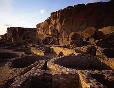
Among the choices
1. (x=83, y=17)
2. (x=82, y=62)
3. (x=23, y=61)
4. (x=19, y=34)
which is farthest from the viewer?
(x=19, y=34)

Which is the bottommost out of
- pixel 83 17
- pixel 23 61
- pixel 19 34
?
pixel 23 61

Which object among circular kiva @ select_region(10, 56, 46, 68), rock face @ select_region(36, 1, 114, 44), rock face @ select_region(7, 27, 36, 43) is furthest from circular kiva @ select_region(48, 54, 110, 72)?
rock face @ select_region(7, 27, 36, 43)


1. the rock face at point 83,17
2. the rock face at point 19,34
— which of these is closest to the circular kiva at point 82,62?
the rock face at point 83,17

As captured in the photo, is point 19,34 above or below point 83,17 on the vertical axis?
below

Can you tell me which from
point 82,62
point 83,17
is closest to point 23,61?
point 82,62

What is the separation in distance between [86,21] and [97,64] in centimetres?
2489

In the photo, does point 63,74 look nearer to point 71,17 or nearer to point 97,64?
point 97,64

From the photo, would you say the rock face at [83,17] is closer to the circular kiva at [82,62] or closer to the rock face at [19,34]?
the rock face at [19,34]

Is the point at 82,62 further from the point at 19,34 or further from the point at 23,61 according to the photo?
the point at 19,34

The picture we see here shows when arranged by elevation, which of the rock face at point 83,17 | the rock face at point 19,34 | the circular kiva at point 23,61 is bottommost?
the circular kiva at point 23,61

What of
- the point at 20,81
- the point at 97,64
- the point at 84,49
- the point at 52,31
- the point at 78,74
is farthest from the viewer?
the point at 52,31

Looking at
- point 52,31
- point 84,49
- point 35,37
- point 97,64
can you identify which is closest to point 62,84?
point 97,64

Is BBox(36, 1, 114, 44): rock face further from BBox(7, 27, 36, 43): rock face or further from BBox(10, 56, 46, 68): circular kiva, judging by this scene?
BBox(10, 56, 46, 68): circular kiva

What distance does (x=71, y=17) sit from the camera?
114 feet
